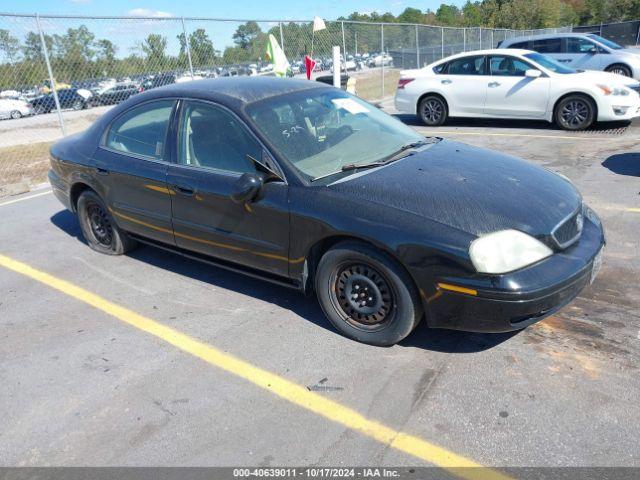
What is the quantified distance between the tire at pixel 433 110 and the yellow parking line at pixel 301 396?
28.7 ft

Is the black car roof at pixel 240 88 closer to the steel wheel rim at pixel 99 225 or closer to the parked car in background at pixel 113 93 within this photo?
the steel wheel rim at pixel 99 225

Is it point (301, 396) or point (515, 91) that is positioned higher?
point (515, 91)

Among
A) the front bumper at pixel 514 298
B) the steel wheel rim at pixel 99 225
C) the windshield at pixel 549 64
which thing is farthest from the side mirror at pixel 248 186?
the windshield at pixel 549 64

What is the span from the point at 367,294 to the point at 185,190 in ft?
5.42

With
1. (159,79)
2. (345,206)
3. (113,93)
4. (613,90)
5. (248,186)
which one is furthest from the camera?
(113,93)

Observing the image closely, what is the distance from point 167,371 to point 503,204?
2318 mm

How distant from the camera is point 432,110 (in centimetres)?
1134

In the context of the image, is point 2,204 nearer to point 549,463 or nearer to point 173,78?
point 173,78

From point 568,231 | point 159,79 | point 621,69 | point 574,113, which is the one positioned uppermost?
point 159,79

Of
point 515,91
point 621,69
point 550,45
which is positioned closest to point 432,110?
point 515,91

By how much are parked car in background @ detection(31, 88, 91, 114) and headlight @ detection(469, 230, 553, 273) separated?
1032 centimetres

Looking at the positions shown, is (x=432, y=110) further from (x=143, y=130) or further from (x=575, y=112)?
(x=143, y=130)

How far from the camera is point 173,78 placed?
40.9ft

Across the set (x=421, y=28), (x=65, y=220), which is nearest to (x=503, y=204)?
(x=65, y=220)
